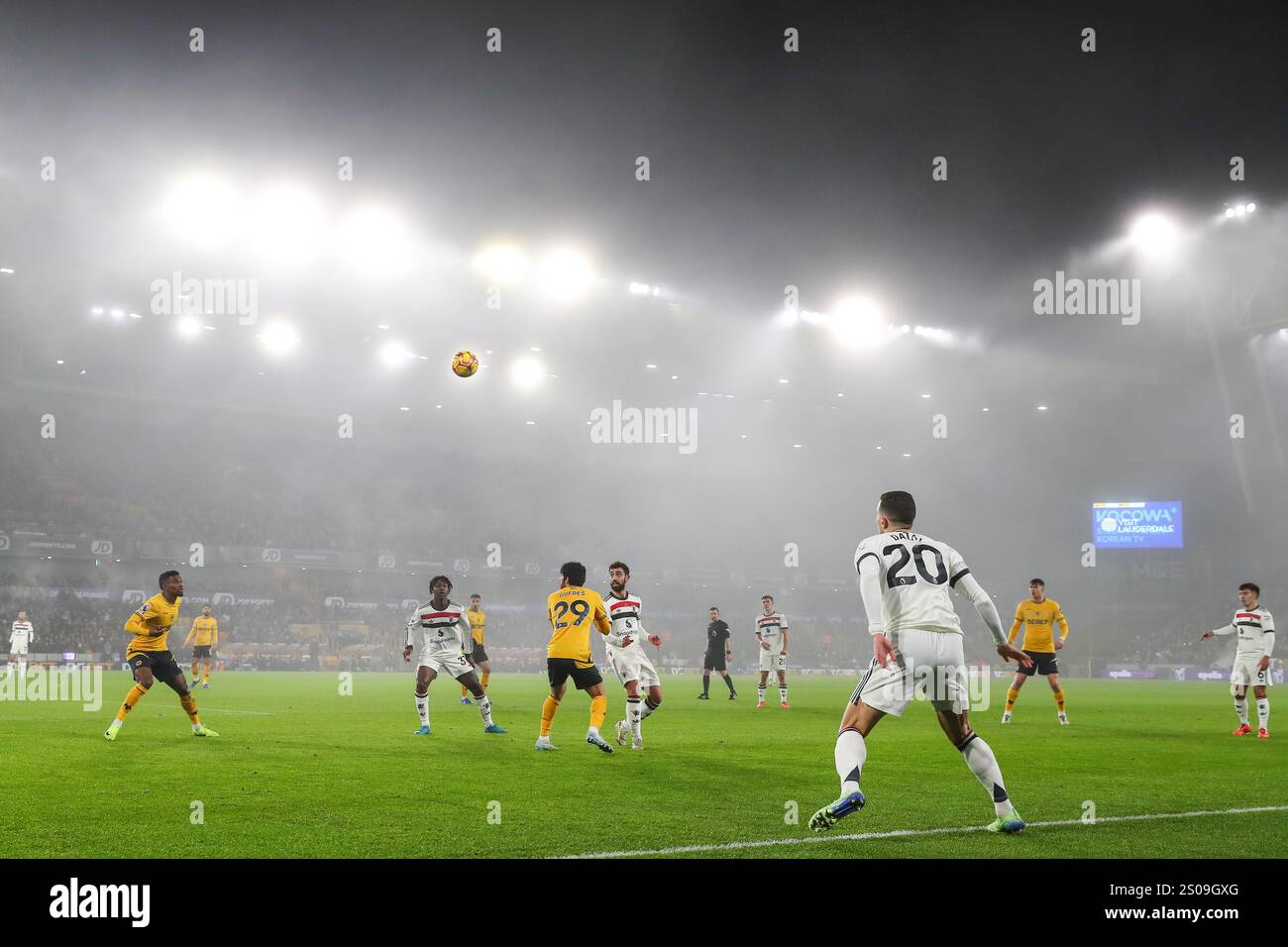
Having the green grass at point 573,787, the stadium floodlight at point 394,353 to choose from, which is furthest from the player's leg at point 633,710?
the stadium floodlight at point 394,353

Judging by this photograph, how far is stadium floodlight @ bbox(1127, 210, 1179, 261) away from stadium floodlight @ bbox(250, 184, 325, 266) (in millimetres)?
32000

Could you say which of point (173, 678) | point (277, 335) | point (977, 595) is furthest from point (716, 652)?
point (277, 335)

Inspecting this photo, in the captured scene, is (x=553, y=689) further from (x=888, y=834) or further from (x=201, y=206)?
(x=201, y=206)

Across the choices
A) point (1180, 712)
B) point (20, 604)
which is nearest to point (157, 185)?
point (20, 604)

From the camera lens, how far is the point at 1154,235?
43.1m

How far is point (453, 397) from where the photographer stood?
59.1 meters

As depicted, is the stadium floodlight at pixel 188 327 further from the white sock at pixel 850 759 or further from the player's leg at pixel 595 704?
the white sock at pixel 850 759

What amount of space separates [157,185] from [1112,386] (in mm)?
48100

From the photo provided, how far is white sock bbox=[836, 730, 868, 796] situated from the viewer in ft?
23.7

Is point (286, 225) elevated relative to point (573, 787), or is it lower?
elevated

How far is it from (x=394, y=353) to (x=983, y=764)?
47776mm

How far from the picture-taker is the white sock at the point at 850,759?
7234 mm

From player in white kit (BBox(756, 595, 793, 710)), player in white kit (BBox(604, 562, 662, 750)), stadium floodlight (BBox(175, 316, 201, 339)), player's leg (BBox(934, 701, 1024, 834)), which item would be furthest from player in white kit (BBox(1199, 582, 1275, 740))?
stadium floodlight (BBox(175, 316, 201, 339))

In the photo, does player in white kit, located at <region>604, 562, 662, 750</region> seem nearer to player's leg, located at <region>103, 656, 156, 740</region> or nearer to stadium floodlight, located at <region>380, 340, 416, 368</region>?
player's leg, located at <region>103, 656, 156, 740</region>
